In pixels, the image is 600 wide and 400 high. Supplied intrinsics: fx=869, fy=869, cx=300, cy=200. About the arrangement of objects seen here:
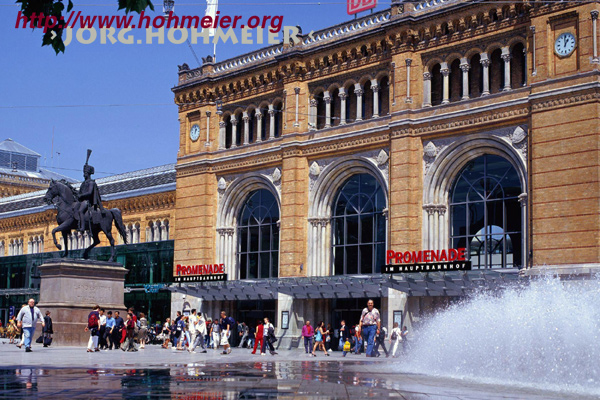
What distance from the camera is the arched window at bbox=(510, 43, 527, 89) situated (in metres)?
37.9

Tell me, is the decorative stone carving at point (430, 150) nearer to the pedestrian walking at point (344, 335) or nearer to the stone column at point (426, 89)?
the stone column at point (426, 89)

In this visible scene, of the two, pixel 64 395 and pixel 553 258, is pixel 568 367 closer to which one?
pixel 64 395

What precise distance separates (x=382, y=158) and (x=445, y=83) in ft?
15.8

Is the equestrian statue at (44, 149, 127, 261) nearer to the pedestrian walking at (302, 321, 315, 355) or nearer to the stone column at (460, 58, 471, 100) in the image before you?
the pedestrian walking at (302, 321, 315, 355)

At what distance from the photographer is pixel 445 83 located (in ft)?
133

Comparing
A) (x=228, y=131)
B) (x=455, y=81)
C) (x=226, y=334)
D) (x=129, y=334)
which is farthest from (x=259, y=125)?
(x=129, y=334)

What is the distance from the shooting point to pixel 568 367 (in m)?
17.1

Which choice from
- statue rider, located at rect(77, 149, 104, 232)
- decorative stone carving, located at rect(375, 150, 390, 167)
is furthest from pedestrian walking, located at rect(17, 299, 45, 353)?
decorative stone carving, located at rect(375, 150, 390, 167)

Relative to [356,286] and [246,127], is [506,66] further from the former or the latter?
[246,127]

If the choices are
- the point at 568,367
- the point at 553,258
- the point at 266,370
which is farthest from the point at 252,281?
the point at 568,367

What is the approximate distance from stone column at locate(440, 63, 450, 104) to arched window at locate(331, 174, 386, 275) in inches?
220

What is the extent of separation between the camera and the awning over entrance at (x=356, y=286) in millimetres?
36656

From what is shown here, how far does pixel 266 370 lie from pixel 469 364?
5.31m

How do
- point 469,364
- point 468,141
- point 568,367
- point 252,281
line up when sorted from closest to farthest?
1. point 568,367
2. point 469,364
3. point 468,141
4. point 252,281
